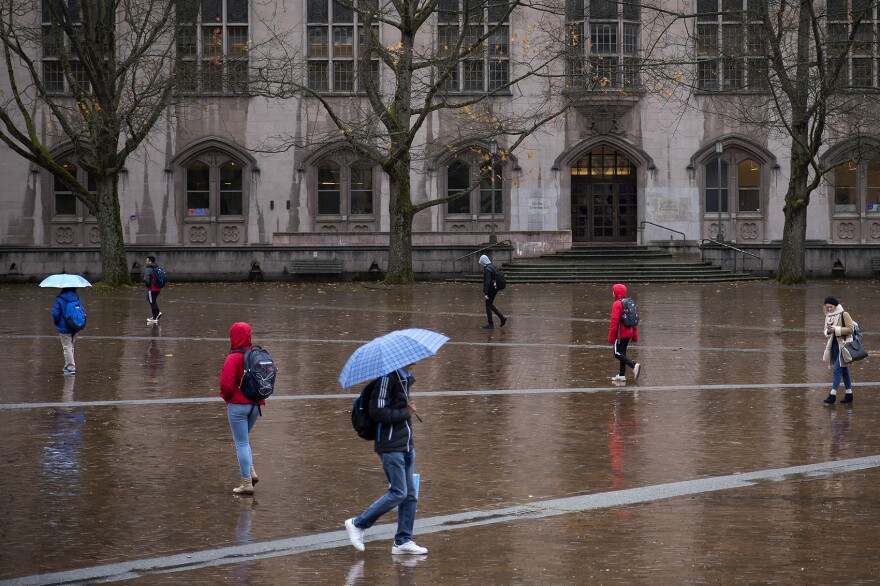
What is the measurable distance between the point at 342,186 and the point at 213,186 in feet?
16.3

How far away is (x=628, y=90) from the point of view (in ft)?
153

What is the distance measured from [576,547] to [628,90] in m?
39.7

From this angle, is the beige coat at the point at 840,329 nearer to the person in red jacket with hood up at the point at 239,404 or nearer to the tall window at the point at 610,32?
the person in red jacket with hood up at the point at 239,404

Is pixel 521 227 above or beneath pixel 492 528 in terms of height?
above

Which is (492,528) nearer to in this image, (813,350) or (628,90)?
(813,350)

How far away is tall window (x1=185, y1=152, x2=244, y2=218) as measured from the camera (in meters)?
48.0

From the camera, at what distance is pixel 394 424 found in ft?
28.0

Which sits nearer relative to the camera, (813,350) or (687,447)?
(687,447)

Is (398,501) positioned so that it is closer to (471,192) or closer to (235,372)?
(235,372)

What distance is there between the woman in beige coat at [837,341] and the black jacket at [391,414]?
808 cm

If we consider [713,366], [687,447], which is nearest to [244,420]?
[687,447]

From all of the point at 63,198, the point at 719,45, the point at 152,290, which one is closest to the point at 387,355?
the point at 152,290

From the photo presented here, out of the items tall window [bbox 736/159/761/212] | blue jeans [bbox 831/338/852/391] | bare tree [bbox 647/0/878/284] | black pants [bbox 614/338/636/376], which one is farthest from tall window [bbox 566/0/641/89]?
blue jeans [bbox 831/338/852/391]

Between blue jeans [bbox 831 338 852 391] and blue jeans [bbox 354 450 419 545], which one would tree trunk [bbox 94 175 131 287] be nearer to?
blue jeans [bbox 831 338 852 391]
